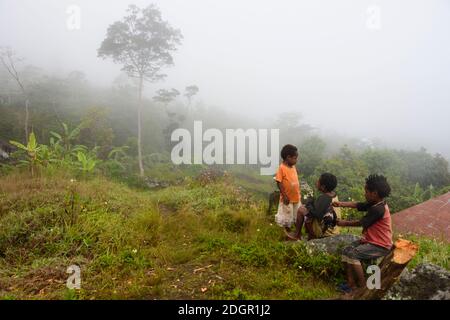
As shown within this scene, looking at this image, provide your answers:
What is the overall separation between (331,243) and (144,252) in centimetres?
274

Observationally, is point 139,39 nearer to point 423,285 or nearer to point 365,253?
point 365,253

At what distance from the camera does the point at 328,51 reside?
12312 cm

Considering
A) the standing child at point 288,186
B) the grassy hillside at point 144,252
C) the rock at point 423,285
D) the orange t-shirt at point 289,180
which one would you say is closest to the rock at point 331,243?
the grassy hillside at point 144,252

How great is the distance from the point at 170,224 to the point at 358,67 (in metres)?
128

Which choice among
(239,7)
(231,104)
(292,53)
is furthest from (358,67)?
(231,104)

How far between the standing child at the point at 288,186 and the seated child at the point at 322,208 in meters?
0.47

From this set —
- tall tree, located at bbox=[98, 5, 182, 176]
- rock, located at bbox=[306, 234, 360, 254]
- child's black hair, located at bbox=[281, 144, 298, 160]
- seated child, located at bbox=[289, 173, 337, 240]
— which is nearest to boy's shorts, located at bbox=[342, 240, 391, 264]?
rock, located at bbox=[306, 234, 360, 254]

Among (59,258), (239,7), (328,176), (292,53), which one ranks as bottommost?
(59,258)

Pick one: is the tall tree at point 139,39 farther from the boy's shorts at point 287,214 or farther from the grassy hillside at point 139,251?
the boy's shorts at point 287,214

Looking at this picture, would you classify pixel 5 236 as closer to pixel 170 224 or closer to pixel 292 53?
pixel 170 224

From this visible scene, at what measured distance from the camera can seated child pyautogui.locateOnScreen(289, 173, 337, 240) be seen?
448cm

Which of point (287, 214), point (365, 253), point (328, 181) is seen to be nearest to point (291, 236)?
point (287, 214)

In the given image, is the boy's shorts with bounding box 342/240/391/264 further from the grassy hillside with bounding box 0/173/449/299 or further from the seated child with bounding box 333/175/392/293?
the grassy hillside with bounding box 0/173/449/299
